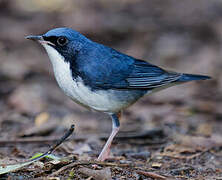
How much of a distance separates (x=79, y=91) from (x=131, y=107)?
3501 millimetres

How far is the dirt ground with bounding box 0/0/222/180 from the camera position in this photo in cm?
536

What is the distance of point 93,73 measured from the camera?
5402 millimetres

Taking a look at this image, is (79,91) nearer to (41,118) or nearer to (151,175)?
(151,175)

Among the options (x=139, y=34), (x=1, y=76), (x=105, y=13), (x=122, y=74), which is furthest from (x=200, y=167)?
(x=105, y=13)

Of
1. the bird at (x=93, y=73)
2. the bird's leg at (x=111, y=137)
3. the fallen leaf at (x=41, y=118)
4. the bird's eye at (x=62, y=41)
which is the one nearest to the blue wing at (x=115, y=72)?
the bird at (x=93, y=73)

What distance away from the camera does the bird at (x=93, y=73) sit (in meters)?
5.31

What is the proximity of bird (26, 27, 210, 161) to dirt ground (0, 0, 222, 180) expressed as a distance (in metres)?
0.78

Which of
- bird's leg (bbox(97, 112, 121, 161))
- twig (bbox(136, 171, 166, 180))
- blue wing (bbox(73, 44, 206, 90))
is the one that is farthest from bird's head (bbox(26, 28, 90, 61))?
twig (bbox(136, 171, 166, 180))

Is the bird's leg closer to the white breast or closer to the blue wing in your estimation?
the white breast

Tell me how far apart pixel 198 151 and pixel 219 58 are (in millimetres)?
5243

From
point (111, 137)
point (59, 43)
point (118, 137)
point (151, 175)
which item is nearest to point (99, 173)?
point (151, 175)

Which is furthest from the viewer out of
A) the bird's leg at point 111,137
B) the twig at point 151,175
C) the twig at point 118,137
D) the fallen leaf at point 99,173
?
the twig at point 118,137

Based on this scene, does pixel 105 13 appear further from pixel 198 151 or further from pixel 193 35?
pixel 198 151

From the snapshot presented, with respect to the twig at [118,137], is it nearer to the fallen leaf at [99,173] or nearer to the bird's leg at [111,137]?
the bird's leg at [111,137]
